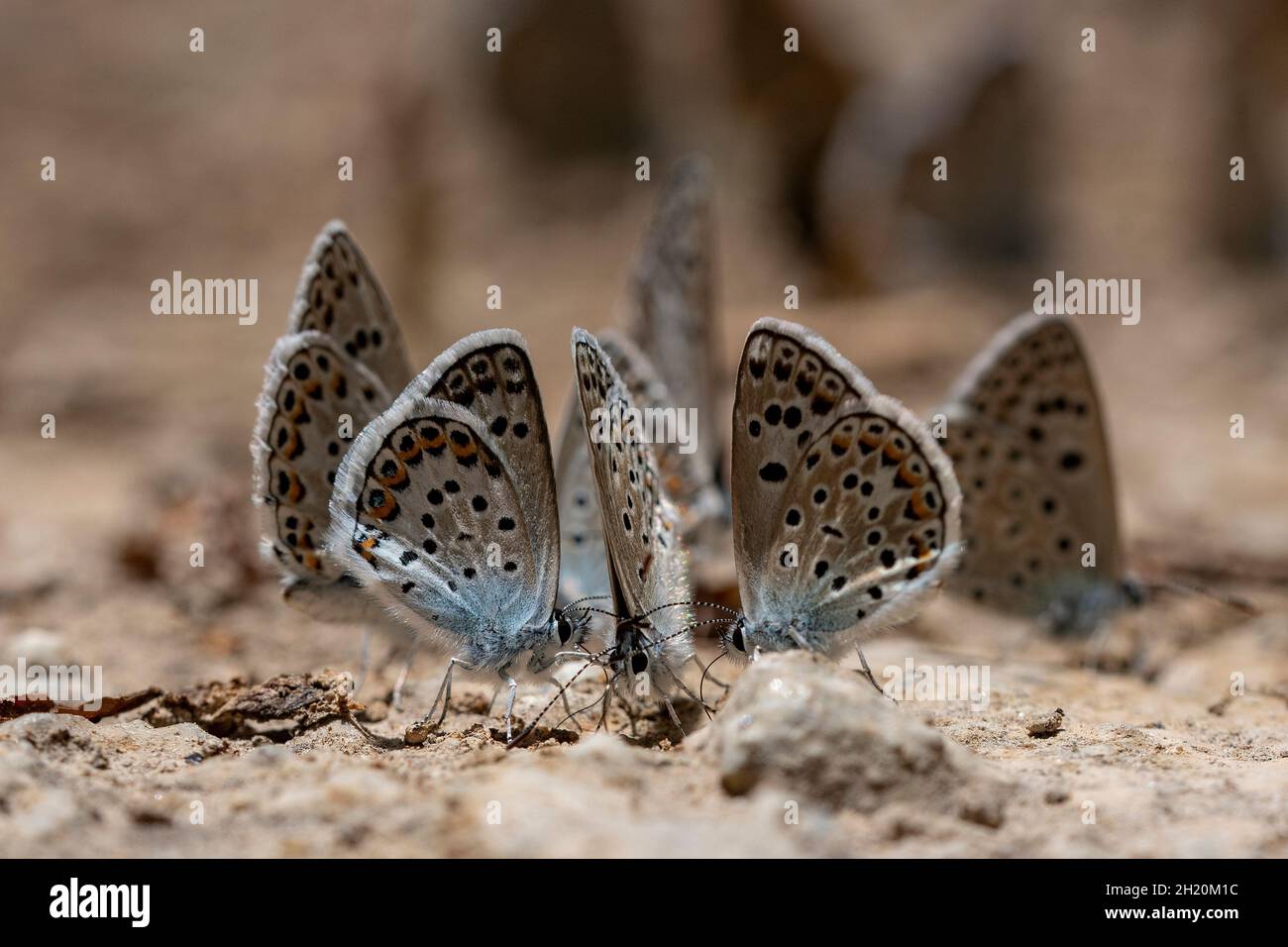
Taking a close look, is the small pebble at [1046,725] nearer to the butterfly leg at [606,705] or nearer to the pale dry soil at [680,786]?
the pale dry soil at [680,786]

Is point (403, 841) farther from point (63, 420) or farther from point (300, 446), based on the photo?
point (63, 420)

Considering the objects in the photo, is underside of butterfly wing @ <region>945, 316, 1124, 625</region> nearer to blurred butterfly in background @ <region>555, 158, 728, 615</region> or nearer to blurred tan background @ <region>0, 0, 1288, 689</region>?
blurred butterfly in background @ <region>555, 158, 728, 615</region>

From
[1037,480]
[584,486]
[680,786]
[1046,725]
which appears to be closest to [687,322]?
[584,486]

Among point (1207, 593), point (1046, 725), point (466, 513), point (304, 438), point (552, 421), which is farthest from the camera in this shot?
point (552, 421)

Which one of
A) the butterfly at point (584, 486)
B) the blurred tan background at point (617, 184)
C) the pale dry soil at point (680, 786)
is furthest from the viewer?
the blurred tan background at point (617, 184)

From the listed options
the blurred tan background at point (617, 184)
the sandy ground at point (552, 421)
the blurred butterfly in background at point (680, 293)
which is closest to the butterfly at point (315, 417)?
the sandy ground at point (552, 421)

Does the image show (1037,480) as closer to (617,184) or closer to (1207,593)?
(1207,593)
